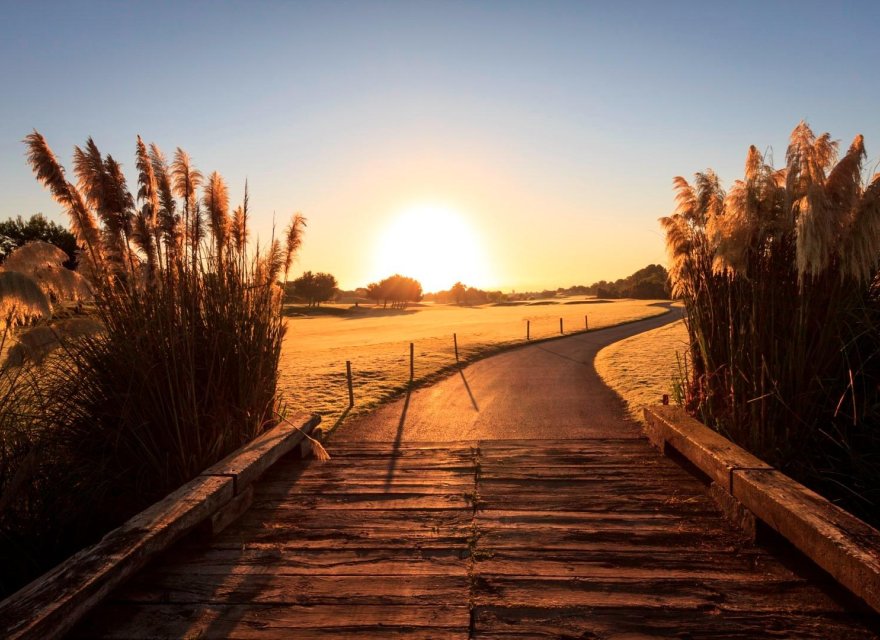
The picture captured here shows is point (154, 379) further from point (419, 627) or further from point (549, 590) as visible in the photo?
point (549, 590)

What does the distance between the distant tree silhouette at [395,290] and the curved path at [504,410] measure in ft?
283

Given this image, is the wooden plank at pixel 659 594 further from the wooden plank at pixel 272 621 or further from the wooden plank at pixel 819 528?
the wooden plank at pixel 272 621

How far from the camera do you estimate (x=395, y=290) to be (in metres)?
105

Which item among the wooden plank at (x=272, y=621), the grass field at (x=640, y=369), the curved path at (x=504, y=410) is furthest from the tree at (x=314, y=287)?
the wooden plank at (x=272, y=621)

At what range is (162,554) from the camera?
12.4ft

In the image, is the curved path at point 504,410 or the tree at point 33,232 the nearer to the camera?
the curved path at point 504,410

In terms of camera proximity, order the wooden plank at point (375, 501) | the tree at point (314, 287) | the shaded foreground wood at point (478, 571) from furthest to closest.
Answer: the tree at point (314, 287) → the wooden plank at point (375, 501) → the shaded foreground wood at point (478, 571)

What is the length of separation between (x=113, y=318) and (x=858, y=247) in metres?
6.82

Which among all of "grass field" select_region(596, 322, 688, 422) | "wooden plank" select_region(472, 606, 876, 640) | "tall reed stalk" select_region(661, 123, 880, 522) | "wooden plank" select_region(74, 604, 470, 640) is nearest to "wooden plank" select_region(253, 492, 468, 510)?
"wooden plank" select_region(74, 604, 470, 640)

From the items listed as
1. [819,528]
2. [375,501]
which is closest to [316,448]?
[375,501]

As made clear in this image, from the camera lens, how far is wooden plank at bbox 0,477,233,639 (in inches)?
101

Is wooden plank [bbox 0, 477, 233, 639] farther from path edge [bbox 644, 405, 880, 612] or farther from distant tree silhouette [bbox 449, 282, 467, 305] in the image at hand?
distant tree silhouette [bbox 449, 282, 467, 305]

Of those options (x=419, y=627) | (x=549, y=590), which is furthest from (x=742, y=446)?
(x=419, y=627)

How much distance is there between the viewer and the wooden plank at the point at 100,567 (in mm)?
2566
